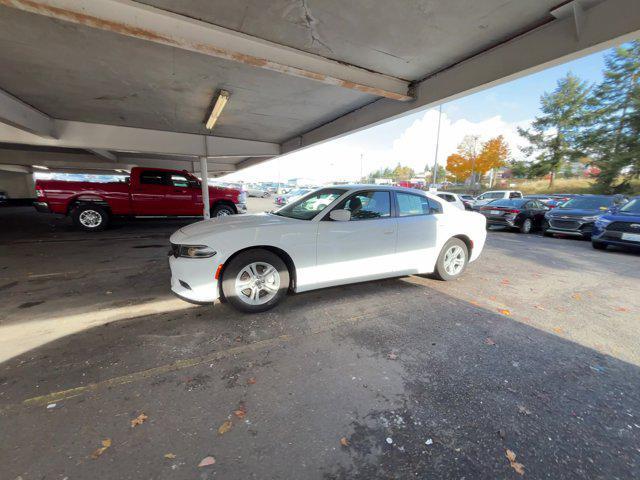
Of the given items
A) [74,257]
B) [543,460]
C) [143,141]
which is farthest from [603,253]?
[143,141]

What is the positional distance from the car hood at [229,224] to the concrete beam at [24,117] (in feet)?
22.7

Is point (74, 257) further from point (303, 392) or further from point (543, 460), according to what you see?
point (543, 460)

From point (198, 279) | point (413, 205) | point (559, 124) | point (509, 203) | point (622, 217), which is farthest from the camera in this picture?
point (559, 124)

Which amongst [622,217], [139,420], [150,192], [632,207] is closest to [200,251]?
[139,420]

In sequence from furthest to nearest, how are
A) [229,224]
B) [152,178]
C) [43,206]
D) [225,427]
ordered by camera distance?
[152,178] → [43,206] → [229,224] → [225,427]

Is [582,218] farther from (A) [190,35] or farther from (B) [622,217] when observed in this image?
(A) [190,35]

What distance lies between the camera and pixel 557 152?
32.3 m

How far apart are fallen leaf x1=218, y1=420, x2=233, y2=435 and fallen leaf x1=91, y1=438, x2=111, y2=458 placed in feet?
2.15

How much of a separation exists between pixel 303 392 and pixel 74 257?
641cm

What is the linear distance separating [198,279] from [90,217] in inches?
344

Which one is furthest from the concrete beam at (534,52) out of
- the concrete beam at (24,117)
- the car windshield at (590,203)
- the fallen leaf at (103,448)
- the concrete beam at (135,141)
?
the concrete beam at (24,117)

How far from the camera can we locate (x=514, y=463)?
1637 millimetres

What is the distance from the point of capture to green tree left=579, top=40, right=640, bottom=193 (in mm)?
23547

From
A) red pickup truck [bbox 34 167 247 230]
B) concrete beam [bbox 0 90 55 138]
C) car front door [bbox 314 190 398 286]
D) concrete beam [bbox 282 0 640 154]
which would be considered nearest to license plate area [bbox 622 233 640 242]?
concrete beam [bbox 282 0 640 154]
